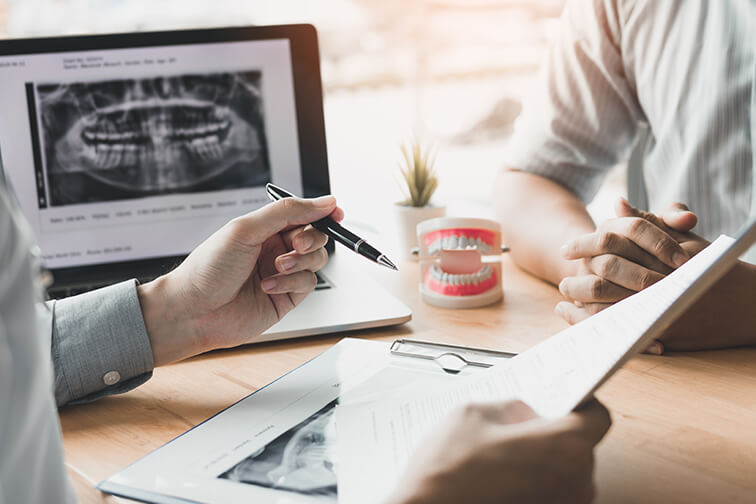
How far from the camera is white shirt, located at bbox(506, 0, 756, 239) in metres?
1.17

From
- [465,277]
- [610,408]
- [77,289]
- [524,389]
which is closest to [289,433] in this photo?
[524,389]

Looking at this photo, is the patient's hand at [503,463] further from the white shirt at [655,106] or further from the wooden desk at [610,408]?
the white shirt at [655,106]

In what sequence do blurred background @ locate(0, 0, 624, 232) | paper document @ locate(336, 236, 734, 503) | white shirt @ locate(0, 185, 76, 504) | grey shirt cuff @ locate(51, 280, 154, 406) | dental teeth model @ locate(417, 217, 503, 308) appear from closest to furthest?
white shirt @ locate(0, 185, 76, 504) < paper document @ locate(336, 236, 734, 503) < grey shirt cuff @ locate(51, 280, 154, 406) < dental teeth model @ locate(417, 217, 503, 308) < blurred background @ locate(0, 0, 624, 232)

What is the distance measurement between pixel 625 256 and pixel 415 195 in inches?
18.4

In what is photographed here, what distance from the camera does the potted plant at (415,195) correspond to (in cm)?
123

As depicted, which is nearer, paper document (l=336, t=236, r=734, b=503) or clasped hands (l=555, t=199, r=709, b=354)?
paper document (l=336, t=236, r=734, b=503)

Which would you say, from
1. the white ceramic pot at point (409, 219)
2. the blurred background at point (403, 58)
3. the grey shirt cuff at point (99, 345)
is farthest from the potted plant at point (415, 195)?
the blurred background at point (403, 58)

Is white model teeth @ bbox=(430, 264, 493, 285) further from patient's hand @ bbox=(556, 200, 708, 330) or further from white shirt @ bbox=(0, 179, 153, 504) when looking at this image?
white shirt @ bbox=(0, 179, 153, 504)

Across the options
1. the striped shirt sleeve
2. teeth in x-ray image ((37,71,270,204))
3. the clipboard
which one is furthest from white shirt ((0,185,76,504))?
the striped shirt sleeve

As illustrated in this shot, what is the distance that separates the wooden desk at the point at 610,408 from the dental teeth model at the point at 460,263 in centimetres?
3

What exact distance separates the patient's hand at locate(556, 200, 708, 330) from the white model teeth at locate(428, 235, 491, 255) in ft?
0.47

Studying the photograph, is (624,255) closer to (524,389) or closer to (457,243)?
(457,243)

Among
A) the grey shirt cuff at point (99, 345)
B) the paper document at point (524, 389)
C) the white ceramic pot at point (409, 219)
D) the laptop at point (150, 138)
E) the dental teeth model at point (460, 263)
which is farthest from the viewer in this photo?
the white ceramic pot at point (409, 219)

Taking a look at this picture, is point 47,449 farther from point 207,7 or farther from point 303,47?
point 207,7
